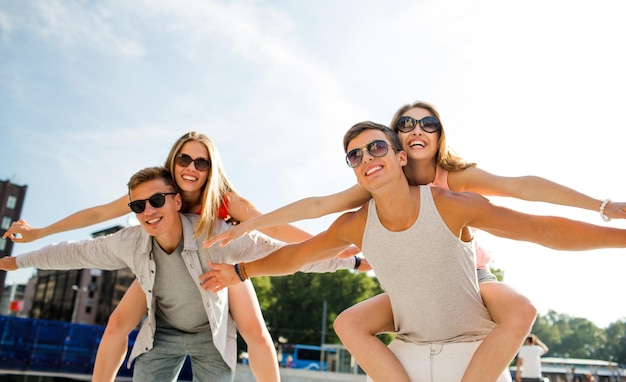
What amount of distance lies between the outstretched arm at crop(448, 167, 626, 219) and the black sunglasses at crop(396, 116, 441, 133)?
0.45 meters

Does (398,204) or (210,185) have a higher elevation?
(210,185)

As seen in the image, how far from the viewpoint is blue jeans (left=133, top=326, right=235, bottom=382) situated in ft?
14.3

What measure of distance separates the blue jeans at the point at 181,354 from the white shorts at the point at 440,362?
6.40 ft

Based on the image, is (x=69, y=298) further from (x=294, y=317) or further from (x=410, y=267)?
(x=410, y=267)

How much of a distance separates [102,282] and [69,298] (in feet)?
16.3

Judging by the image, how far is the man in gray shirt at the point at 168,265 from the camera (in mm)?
4176

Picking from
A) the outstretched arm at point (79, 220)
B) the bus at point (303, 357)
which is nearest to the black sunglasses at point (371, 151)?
the outstretched arm at point (79, 220)

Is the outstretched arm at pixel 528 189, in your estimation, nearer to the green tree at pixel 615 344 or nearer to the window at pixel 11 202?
the window at pixel 11 202

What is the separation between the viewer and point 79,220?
15.9 feet

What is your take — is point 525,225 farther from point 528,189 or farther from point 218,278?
point 218,278

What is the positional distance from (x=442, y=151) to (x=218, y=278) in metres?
2.23

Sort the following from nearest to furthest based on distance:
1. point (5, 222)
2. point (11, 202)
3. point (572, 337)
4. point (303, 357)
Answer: point (303, 357)
point (5, 222)
point (11, 202)
point (572, 337)

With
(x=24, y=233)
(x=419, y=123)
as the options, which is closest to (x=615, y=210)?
(x=419, y=123)

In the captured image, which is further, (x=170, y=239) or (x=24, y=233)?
(x=24, y=233)
